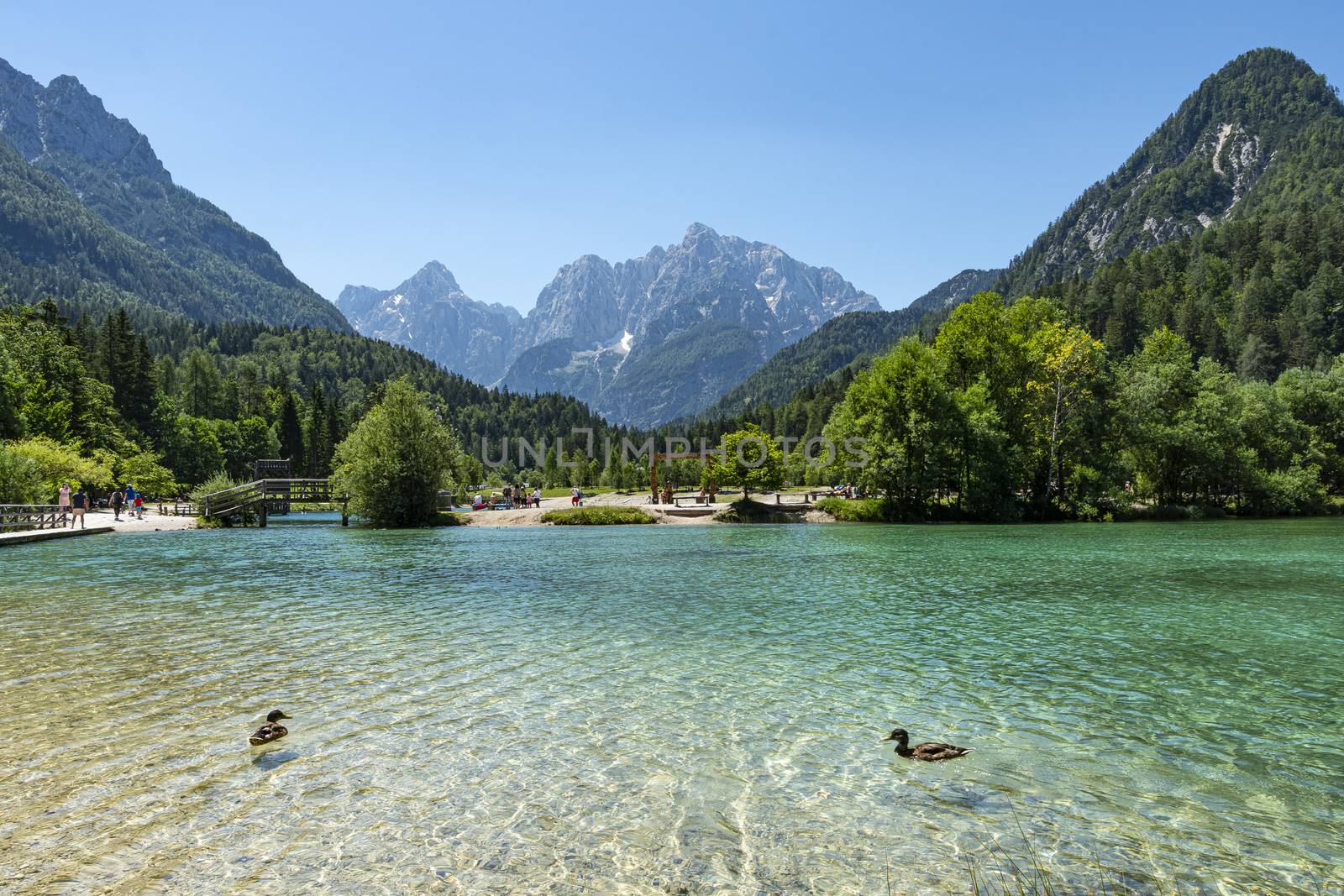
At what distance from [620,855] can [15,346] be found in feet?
344

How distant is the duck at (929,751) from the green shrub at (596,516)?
6346cm

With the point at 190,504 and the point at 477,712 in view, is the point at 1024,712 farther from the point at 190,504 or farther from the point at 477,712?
the point at 190,504

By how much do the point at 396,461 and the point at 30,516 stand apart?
2442 cm

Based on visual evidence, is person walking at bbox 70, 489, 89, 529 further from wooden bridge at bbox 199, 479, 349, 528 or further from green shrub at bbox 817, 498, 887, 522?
green shrub at bbox 817, 498, 887, 522

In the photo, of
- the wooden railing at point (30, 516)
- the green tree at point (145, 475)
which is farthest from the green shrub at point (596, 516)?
the green tree at point (145, 475)

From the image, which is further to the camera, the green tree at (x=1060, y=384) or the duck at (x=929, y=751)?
the green tree at (x=1060, y=384)

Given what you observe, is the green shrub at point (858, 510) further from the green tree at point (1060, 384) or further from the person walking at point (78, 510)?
the person walking at point (78, 510)

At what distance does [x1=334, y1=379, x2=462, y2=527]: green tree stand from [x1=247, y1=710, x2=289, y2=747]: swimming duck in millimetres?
56751

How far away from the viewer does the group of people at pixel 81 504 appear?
54.8 meters

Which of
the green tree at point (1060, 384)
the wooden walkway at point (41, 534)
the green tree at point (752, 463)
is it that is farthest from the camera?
the green tree at point (752, 463)

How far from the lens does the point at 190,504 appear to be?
86.6 meters

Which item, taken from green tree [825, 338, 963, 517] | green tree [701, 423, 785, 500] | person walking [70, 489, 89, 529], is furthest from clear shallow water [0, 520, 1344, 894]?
green tree [701, 423, 785, 500]

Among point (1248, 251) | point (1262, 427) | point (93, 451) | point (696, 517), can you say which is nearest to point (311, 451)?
point (93, 451)

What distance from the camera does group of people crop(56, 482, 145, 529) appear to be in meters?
54.8
